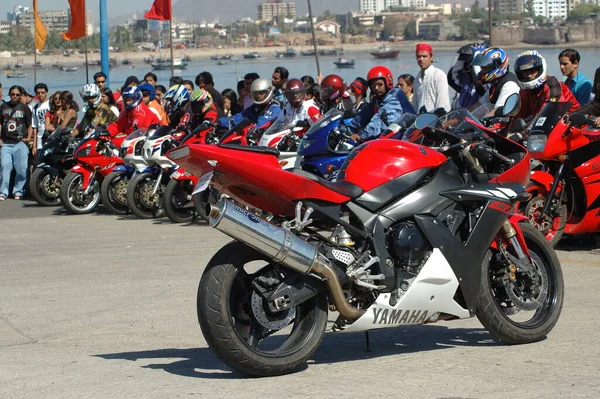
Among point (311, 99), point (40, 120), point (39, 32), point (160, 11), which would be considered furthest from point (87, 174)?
point (39, 32)

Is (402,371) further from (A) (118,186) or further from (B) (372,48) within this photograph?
(B) (372,48)

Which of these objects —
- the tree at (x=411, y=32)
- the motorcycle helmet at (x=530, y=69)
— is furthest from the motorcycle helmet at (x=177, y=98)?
the tree at (x=411, y=32)

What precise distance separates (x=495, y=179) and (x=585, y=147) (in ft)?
12.4

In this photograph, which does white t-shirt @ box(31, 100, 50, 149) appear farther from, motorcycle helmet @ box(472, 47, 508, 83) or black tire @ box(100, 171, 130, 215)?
motorcycle helmet @ box(472, 47, 508, 83)

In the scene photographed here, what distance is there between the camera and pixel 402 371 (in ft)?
19.9

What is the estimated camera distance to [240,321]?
233 inches

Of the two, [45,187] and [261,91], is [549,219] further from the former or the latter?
[45,187]

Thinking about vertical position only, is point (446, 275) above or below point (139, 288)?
above

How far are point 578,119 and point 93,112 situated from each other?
9632 mm

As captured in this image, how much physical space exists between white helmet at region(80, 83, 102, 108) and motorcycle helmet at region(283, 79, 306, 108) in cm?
516

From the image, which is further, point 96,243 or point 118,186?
point 118,186

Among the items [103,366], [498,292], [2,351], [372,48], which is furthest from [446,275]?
[372,48]

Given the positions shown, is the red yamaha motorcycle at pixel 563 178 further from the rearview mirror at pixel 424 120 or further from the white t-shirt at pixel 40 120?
the white t-shirt at pixel 40 120

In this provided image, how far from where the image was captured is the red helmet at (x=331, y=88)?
13602mm
